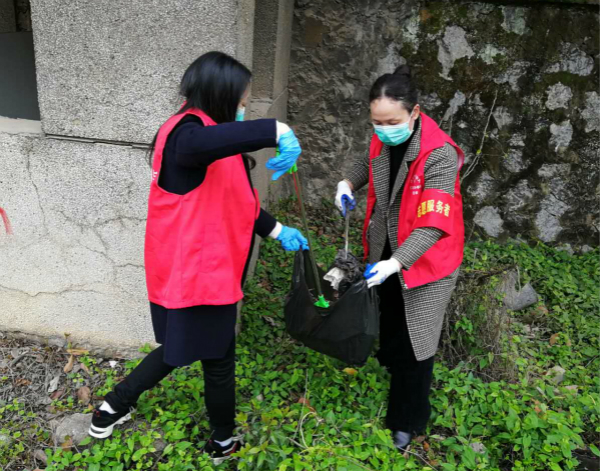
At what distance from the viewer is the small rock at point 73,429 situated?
254 centimetres

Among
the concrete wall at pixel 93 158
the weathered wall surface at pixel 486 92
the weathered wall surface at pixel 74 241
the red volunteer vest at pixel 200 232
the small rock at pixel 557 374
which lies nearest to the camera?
the red volunteer vest at pixel 200 232

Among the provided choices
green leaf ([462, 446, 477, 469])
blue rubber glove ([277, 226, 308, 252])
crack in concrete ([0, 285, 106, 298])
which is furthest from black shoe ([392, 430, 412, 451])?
crack in concrete ([0, 285, 106, 298])

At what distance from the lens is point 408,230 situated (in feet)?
7.66

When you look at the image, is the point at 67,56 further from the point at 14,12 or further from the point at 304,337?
the point at 14,12

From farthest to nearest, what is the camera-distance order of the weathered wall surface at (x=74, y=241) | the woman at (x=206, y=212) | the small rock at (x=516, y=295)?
the small rock at (x=516, y=295) → the weathered wall surface at (x=74, y=241) → the woman at (x=206, y=212)

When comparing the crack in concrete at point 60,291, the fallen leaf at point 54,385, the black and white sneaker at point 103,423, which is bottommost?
the fallen leaf at point 54,385

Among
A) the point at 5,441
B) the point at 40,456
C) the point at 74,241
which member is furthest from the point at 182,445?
the point at 74,241

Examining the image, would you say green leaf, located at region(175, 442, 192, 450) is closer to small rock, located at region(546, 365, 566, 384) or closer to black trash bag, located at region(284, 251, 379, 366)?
black trash bag, located at region(284, 251, 379, 366)

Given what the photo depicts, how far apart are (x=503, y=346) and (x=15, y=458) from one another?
250 cm

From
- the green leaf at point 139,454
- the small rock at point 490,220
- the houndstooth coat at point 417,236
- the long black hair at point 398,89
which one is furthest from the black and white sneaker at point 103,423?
the small rock at point 490,220

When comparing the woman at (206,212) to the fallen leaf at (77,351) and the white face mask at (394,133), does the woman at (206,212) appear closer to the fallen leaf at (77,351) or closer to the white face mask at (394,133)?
the white face mask at (394,133)

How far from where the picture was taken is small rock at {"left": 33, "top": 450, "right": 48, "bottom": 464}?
8.23 ft

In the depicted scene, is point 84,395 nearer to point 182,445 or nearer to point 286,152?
point 182,445

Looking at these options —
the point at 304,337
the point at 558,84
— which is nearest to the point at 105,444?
the point at 304,337
